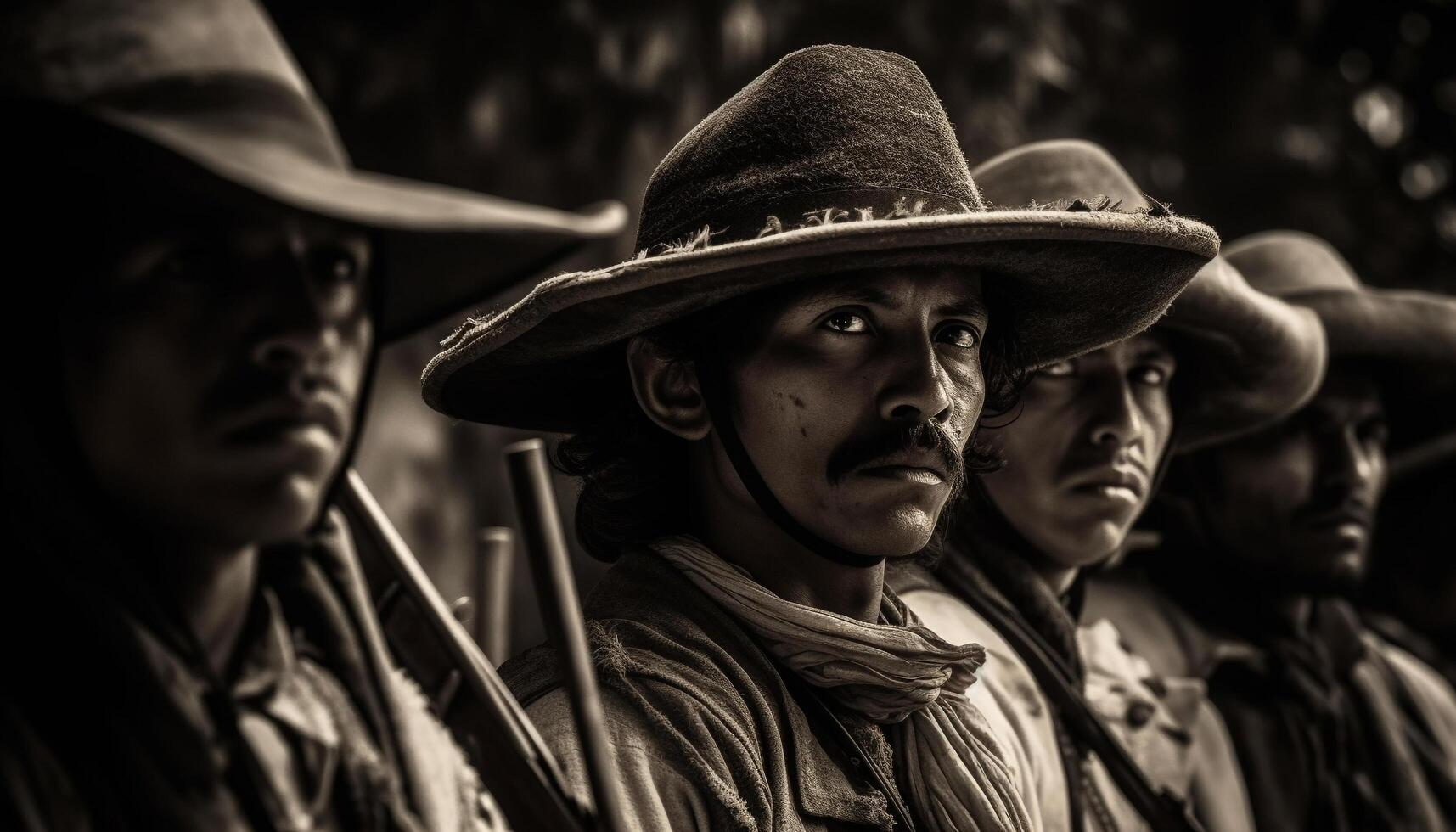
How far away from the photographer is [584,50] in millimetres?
6090

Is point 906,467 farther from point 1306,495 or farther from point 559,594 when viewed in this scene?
point 1306,495

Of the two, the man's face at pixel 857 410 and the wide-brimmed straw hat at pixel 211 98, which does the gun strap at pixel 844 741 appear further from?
the wide-brimmed straw hat at pixel 211 98

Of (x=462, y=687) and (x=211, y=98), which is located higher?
(x=211, y=98)

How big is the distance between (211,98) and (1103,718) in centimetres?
267

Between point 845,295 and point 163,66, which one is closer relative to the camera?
point 163,66

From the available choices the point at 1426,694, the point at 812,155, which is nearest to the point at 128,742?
the point at 812,155

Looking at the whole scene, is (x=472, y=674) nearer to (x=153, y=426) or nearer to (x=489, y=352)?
(x=153, y=426)

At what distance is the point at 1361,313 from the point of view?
16.4 feet

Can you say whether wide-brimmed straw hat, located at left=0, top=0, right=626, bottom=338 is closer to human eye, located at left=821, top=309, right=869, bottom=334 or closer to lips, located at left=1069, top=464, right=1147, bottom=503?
human eye, located at left=821, top=309, right=869, bottom=334

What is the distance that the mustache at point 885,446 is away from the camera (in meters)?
2.75

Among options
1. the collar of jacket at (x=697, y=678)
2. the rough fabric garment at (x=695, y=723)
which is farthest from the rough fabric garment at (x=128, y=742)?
the collar of jacket at (x=697, y=678)

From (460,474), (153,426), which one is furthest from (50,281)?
(460,474)

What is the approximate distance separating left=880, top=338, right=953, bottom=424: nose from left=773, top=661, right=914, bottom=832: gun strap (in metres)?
0.42

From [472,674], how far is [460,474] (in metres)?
4.13
